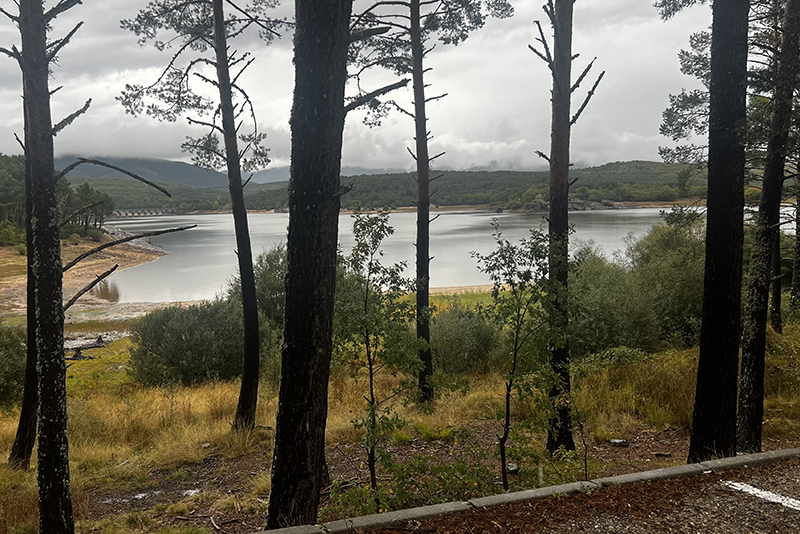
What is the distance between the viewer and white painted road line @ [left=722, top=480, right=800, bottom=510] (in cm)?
355

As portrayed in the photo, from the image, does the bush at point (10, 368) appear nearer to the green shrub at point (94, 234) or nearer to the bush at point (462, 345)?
the bush at point (462, 345)

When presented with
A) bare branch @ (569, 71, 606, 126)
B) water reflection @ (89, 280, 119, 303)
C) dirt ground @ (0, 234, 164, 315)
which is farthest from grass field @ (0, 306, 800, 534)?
water reflection @ (89, 280, 119, 303)

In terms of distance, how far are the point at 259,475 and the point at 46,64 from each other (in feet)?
17.2

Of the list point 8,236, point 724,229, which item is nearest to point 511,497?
point 724,229

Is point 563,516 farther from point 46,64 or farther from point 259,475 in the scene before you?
point 46,64

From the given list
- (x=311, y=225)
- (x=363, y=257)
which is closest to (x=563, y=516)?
(x=311, y=225)

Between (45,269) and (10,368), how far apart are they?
9791mm

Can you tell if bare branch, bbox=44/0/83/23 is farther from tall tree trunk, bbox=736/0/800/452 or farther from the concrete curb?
tall tree trunk, bbox=736/0/800/452

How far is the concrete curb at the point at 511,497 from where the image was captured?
3266 mm

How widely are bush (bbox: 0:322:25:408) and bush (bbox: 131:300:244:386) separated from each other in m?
2.58

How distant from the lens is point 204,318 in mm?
14109

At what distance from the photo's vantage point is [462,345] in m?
13.9

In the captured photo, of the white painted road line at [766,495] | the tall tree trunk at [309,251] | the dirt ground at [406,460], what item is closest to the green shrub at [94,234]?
the dirt ground at [406,460]

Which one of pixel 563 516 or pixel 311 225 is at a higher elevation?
pixel 311 225
